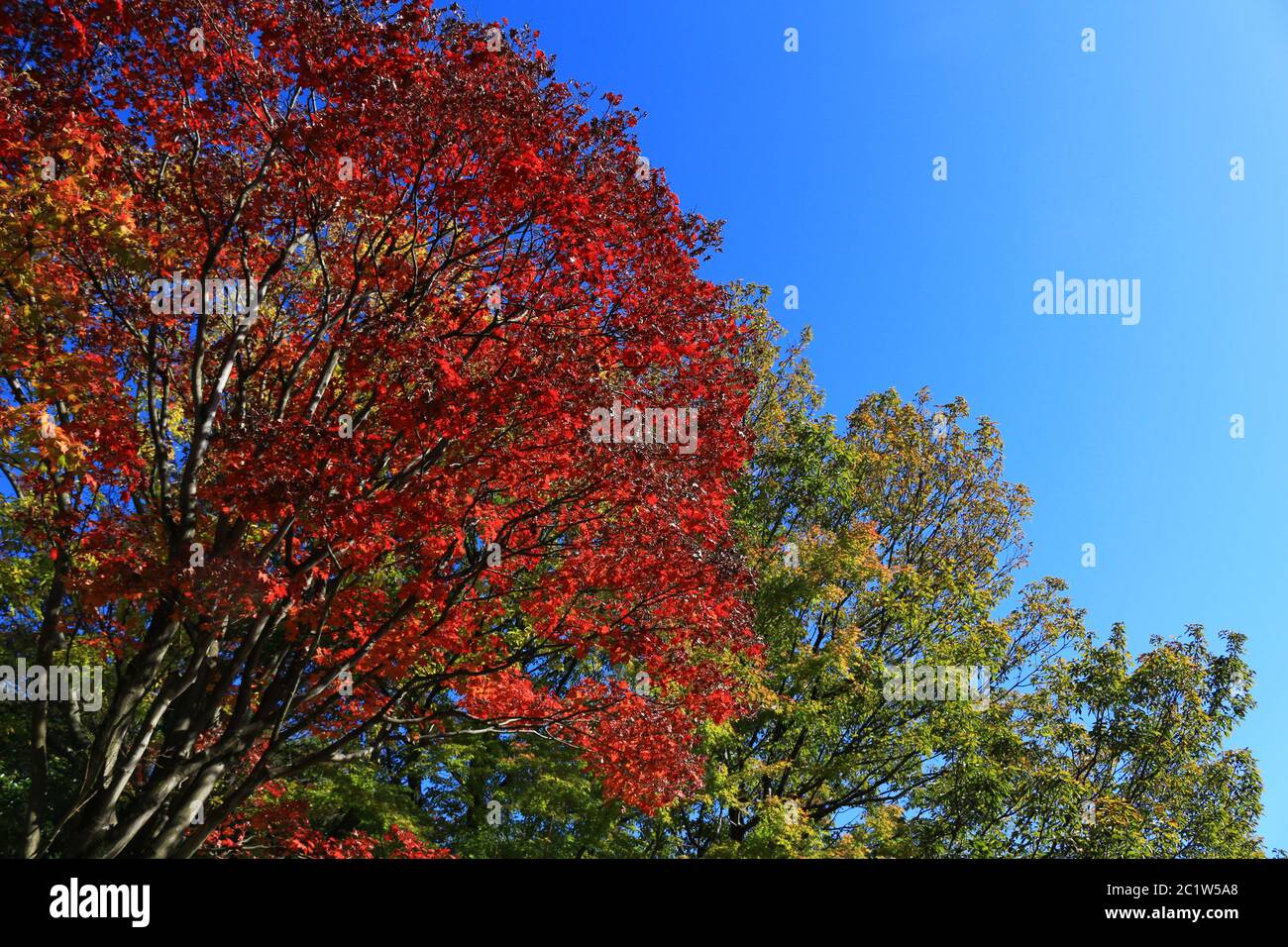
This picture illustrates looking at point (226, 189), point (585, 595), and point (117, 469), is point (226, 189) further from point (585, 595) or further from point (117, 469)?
point (585, 595)

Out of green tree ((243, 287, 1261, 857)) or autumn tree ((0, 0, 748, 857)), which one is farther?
green tree ((243, 287, 1261, 857))

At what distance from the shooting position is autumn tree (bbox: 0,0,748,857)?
28.0 feet

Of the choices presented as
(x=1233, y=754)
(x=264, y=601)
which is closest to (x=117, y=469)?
(x=264, y=601)

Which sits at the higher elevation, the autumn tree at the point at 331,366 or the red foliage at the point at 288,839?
the autumn tree at the point at 331,366

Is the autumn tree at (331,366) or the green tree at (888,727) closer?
the autumn tree at (331,366)

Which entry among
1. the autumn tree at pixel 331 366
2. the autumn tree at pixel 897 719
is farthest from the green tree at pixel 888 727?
the autumn tree at pixel 331 366

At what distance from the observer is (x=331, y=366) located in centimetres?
942

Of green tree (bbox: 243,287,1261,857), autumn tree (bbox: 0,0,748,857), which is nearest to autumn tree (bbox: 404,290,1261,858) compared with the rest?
green tree (bbox: 243,287,1261,857)

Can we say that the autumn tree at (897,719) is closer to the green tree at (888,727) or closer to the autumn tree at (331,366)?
the green tree at (888,727)

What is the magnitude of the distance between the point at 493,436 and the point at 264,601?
259cm

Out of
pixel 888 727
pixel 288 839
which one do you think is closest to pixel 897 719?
pixel 888 727

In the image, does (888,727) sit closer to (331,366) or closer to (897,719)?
(897,719)

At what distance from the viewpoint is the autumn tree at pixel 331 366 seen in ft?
28.0

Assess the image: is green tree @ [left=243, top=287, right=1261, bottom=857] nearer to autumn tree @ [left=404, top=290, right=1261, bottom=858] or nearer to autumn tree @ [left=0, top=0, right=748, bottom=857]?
autumn tree @ [left=404, top=290, right=1261, bottom=858]
